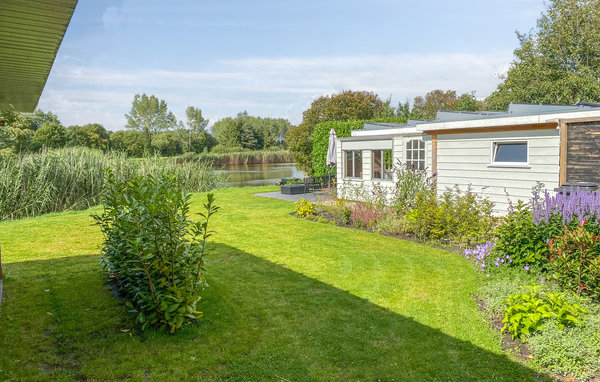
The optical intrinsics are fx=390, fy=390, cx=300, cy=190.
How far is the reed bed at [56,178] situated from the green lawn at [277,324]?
5028 mm

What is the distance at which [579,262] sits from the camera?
4.00 metres

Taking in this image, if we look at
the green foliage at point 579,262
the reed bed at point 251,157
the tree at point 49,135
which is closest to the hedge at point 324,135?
the green foliage at point 579,262

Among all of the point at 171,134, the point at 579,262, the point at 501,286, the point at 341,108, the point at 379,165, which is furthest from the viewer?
the point at 171,134

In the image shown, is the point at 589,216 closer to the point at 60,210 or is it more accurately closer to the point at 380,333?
the point at 380,333

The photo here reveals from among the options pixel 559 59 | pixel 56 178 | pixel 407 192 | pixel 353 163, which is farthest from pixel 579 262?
pixel 559 59

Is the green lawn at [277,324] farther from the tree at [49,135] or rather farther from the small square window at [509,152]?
the tree at [49,135]

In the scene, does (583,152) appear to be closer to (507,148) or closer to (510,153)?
(510,153)

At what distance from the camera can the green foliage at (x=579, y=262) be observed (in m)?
3.85

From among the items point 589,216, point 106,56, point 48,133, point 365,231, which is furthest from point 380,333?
point 106,56

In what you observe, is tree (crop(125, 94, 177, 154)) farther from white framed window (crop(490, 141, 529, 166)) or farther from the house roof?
the house roof

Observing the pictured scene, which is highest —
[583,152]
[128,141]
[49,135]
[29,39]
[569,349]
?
[128,141]

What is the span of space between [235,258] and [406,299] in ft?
10.2

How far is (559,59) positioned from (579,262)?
72.8 feet

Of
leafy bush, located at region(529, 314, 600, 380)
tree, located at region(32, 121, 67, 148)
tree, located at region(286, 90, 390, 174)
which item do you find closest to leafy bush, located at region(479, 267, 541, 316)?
leafy bush, located at region(529, 314, 600, 380)
